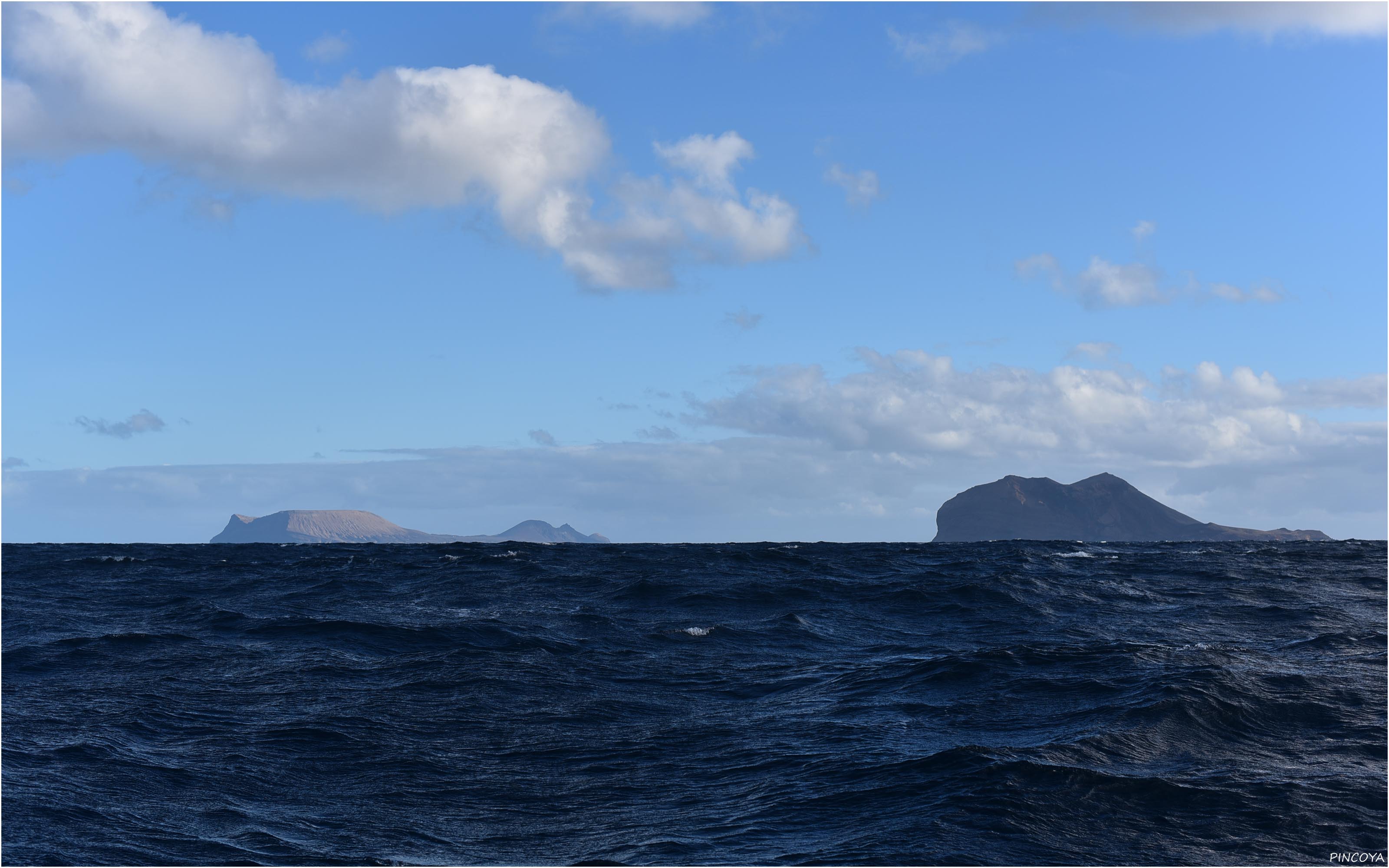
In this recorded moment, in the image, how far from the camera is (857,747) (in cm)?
1652

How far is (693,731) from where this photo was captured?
18.1 m

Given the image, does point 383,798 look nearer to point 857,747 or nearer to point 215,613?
point 857,747

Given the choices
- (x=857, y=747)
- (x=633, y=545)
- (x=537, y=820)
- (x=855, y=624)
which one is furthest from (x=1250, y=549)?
(x=537, y=820)

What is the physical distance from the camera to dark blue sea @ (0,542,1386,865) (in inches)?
493

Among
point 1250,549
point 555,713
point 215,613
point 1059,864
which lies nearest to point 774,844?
point 1059,864

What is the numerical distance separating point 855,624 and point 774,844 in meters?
19.6

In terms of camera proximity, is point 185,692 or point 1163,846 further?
point 185,692

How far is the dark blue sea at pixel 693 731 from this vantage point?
1253cm

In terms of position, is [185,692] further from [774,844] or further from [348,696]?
[774,844]

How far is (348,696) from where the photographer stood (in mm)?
20734

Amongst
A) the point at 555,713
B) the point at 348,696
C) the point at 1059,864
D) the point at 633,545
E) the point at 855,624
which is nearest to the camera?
the point at 1059,864

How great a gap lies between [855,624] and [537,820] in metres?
19.2

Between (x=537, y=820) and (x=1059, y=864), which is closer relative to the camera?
(x=1059, y=864)

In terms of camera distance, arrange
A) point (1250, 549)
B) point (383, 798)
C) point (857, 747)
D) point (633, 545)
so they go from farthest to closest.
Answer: point (633, 545) → point (1250, 549) → point (857, 747) → point (383, 798)
